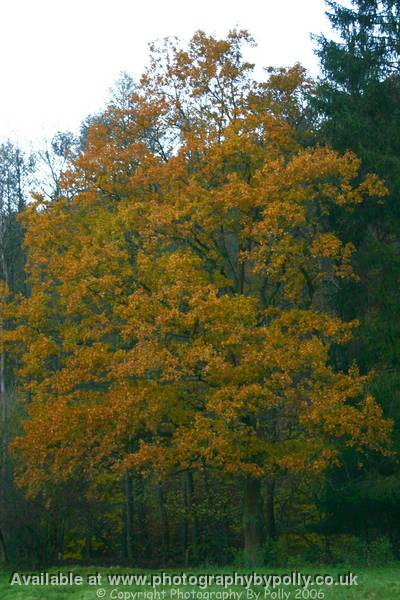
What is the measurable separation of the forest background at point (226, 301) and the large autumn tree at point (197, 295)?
2.5 inches

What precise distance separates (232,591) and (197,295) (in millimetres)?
6598

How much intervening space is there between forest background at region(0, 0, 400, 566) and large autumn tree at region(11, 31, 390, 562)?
0.21 ft

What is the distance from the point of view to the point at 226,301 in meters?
17.0

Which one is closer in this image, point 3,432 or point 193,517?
point 3,432

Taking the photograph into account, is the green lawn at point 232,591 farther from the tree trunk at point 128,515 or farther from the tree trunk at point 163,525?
the tree trunk at point 163,525

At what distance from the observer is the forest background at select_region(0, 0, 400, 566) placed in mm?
17172

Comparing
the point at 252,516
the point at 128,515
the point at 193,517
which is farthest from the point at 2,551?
the point at 193,517

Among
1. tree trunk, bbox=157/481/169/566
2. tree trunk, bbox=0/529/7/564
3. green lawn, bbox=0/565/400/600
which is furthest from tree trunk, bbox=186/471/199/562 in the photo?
green lawn, bbox=0/565/400/600

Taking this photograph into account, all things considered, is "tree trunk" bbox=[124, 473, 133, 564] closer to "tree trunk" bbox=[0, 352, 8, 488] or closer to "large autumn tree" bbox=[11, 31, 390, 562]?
"tree trunk" bbox=[0, 352, 8, 488]

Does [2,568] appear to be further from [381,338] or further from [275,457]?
[381,338]

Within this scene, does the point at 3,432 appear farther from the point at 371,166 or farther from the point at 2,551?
the point at 371,166

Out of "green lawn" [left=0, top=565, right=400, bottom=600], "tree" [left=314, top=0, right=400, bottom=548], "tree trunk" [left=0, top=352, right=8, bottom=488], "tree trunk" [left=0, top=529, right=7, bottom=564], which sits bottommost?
"green lawn" [left=0, top=565, right=400, bottom=600]

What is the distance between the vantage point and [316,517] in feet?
84.2

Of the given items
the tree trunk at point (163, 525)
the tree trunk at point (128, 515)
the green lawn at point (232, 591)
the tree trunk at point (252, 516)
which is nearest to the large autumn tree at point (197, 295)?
the tree trunk at point (252, 516)
